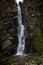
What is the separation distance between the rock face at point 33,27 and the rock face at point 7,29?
137 centimetres

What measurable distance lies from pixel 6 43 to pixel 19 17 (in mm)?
3492

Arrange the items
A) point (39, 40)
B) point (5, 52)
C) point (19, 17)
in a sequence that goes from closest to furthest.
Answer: point (39, 40), point (5, 52), point (19, 17)

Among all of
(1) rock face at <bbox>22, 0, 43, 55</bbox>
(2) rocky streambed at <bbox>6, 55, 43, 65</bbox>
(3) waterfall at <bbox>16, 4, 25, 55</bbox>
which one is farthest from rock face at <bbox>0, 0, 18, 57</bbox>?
(2) rocky streambed at <bbox>6, 55, 43, 65</bbox>

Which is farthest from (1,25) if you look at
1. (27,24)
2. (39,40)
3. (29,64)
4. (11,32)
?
(29,64)

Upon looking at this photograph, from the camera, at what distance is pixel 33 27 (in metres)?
19.9

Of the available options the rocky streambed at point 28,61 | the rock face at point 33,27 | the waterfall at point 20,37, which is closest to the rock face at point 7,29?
the waterfall at point 20,37

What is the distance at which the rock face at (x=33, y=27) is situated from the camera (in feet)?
62.7

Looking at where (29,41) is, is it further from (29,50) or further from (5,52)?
(5,52)

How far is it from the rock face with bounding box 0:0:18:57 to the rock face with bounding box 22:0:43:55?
1.37 m

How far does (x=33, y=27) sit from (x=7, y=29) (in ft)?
8.90

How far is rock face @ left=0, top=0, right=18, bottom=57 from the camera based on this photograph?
2059cm

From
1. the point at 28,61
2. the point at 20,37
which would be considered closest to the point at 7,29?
the point at 20,37

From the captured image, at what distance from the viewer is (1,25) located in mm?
20578

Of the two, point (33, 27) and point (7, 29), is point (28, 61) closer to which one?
point (33, 27)
